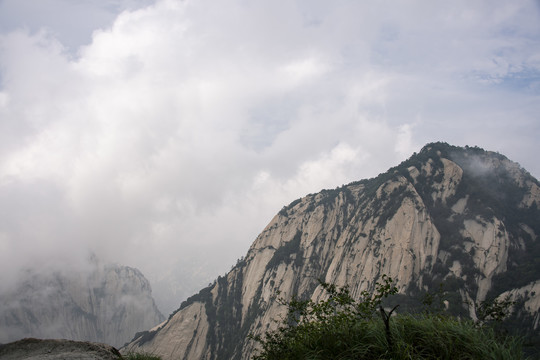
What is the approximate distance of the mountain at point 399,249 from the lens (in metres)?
84.2

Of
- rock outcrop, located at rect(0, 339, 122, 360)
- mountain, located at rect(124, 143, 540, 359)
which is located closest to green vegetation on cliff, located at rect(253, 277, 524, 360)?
rock outcrop, located at rect(0, 339, 122, 360)

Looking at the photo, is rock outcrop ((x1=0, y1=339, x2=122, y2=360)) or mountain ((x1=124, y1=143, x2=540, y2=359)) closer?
rock outcrop ((x1=0, y1=339, x2=122, y2=360))

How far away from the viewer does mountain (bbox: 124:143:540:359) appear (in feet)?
276

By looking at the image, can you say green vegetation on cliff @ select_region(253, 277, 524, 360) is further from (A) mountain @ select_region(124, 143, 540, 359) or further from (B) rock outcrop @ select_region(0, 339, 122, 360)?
(A) mountain @ select_region(124, 143, 540, 359)

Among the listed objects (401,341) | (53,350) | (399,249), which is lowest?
(401,341)

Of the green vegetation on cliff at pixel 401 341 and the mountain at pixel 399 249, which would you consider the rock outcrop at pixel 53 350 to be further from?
the mountain at pixel 399 249

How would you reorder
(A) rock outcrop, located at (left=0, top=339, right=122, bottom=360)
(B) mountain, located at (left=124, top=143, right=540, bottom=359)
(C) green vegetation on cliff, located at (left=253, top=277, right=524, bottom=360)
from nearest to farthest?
1. (C) green vegetation on cliff, located at (left=253, top=277, right=524, bottom=360)
2. (A) rock outcrop, located at (left=0, top=339, right=122, bottom=360)
3. (B) mountain, located at (left=124, top=143, right=540, bottom=359)

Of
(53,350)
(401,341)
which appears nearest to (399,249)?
(401,341)

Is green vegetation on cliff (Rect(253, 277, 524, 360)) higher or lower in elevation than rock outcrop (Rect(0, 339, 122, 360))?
lower

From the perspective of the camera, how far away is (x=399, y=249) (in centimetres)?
9288

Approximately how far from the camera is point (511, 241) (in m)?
89.6

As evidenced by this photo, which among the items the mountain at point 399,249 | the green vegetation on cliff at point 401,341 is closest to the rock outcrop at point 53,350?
the green vegetation on cliff at point 401,341

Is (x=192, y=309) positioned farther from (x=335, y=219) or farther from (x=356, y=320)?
(x=356, y=320)

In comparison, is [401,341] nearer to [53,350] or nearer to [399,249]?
[53,350]
